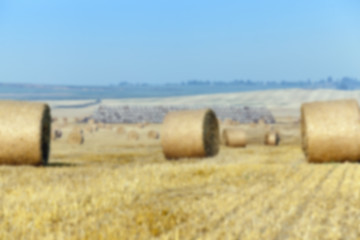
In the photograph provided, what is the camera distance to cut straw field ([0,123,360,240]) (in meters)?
7.21

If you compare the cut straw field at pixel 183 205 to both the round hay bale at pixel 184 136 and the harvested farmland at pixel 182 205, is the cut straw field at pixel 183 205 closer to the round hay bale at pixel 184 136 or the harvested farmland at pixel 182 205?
the harvested farmland at pixel 182 205

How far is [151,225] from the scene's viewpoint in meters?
7.51

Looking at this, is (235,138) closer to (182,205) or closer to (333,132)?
(333,132)

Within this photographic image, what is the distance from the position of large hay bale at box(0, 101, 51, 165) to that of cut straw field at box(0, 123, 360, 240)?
2167mm

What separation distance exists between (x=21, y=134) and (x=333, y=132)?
8.89 meters

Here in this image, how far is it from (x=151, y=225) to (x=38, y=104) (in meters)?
9.50

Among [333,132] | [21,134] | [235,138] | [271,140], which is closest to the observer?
[21,134]

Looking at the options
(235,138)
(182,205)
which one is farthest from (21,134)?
(235,138)

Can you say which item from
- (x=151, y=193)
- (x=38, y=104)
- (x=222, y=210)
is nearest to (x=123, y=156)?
(x=38, y=104)

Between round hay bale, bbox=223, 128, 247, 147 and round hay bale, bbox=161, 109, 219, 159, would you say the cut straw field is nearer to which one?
round hay bale, bbox=161, 109, 219, 159

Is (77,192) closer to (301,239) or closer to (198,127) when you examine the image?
(301,239)

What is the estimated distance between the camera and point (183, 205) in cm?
875

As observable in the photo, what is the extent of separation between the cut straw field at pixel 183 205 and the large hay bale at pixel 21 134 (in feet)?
7.11

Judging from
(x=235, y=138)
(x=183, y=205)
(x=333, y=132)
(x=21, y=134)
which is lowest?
(x=235, y=138)
